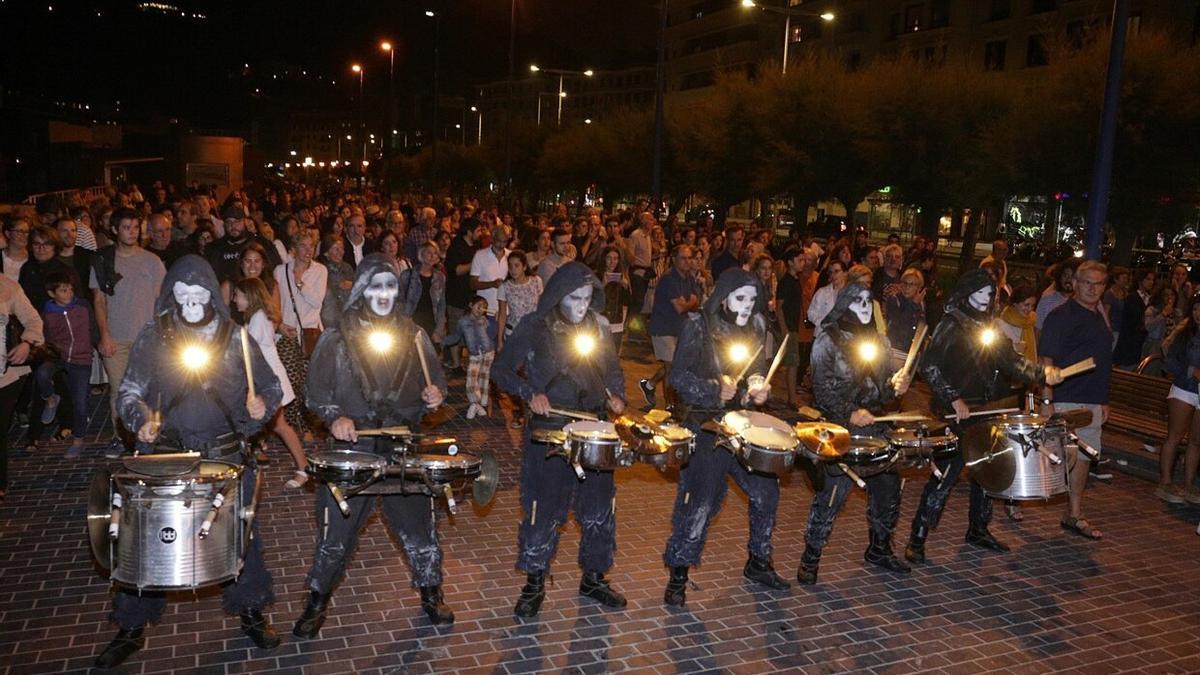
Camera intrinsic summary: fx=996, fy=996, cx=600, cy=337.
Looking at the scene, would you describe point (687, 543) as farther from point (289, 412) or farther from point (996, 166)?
point (996, 166)

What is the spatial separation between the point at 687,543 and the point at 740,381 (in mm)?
1133

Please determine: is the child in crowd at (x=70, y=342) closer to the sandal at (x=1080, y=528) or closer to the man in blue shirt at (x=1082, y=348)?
the man in blue shirt at (x=1082, y=348)

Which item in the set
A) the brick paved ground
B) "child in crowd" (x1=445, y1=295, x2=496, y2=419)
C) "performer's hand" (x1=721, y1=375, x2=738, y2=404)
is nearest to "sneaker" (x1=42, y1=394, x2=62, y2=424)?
the brick paved ground

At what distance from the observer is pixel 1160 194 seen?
65.1ft

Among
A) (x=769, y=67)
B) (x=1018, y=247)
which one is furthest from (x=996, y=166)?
(x=1018, y=247)

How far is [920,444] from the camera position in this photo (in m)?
6.57

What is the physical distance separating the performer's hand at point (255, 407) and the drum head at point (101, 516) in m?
0.82

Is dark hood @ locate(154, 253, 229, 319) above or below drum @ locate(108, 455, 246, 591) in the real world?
above

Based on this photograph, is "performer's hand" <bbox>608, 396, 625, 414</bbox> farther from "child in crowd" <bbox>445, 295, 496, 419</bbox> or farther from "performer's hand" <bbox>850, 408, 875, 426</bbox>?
"child in crowd" <bbox>445, 295, 496, 419</bbox>

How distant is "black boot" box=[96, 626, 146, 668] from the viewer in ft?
17.4

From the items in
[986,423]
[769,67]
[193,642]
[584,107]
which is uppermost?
[584,107]

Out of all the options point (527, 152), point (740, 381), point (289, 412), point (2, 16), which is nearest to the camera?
point (740, 381)

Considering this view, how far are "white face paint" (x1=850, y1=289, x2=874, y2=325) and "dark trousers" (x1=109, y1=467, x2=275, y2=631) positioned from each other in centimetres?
405

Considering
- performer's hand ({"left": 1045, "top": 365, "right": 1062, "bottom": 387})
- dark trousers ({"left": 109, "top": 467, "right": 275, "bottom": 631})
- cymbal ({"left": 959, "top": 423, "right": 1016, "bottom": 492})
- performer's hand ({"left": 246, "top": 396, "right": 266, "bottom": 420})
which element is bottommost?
dark trousers ({"left": 109, "top": 467, "right": 275, "bottom": 631})
